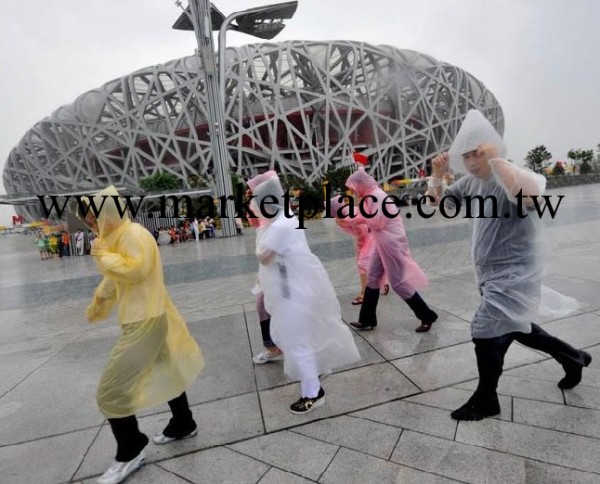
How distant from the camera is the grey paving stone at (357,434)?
89.4 inches

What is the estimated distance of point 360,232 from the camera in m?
5.46

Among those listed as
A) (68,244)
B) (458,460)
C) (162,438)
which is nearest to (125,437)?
(162,438)

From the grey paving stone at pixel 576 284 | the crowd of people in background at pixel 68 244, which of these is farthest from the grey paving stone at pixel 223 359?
the crowd of people in background at pixel 68 244

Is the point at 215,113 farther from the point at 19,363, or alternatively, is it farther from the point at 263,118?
the point at 263,118

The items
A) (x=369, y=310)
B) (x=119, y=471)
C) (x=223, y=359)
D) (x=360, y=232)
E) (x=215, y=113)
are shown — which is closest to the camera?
(x=119, y=471)

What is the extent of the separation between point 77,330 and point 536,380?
5.20 metres

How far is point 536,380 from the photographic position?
287 centimetres

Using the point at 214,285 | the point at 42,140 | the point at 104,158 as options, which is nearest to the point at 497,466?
the point at 214,285

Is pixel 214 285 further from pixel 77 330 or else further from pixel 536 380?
pixel 536 380

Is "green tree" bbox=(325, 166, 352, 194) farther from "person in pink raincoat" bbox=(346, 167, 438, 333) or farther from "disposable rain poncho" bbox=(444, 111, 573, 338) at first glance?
"disposable rain poncho" bbox=(444, 111, 573, 338)

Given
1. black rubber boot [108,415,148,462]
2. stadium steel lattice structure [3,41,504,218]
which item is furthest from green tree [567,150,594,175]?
black rubber boot [108,415,148,462]

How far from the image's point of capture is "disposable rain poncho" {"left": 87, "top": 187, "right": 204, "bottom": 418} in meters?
2.17

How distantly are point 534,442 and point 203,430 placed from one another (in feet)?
6.18

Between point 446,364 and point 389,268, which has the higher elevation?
point 389,268
